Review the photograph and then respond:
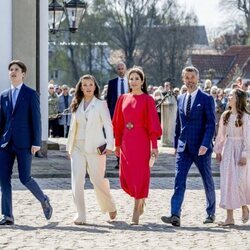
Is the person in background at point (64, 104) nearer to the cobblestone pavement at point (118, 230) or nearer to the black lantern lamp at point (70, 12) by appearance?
the black lantern lamp at point (70, 12)

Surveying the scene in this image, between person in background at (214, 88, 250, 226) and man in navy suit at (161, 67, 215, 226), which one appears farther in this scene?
person in background at (214, 88, 250, 226)

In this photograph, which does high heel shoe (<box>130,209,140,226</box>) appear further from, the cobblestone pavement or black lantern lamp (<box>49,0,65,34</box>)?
black lantern lamp (<box>49,0,65,34</box>)

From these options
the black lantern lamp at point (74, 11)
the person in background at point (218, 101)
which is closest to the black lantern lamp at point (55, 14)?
the black lantern lamp at point (74, 11)

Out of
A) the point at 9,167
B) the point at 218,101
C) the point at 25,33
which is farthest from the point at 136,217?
the point at 218,101

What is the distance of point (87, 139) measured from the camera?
12297mm

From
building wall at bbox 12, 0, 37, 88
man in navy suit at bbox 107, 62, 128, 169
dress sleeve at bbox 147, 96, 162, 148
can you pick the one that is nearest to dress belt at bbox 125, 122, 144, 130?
dress sleeve at bbox 147, 96, 162, 148

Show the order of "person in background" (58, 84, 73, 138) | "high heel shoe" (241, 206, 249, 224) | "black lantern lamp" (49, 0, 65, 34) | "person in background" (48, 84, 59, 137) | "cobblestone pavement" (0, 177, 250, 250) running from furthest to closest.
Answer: "person in background" (58, 84, 73, 138), "person in background" (48, 84, 59, 137), "black lantern lamp" (49, 0, 65, 34), "high heel shoe" (241, 206, 249, 224), "cobblestone pavement" (0, 177, 250, 250)

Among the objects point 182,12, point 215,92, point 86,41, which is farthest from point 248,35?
point 215,92

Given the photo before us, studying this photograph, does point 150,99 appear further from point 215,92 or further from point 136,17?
point 136,17

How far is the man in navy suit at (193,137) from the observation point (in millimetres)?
12305

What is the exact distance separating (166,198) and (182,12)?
60.1m

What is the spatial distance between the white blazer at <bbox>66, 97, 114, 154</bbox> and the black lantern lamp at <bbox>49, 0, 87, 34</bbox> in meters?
11.6

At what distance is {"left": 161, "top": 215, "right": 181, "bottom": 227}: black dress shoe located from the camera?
12180 millimetres

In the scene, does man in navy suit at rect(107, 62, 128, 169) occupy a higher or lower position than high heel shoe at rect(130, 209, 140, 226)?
higher
